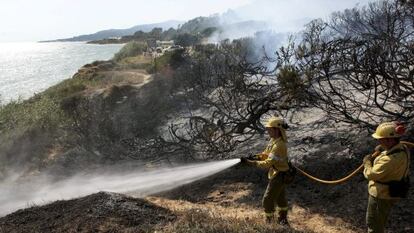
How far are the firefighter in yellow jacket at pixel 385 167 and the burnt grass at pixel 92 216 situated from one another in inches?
109

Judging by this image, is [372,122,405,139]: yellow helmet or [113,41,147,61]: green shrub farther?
[113,41,147,61]: green shrub

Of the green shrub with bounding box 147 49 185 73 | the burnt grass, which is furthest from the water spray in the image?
the green shrub with bounding box 147 49 185 73

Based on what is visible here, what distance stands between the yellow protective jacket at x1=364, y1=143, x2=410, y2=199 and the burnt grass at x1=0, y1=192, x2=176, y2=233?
9.33 ft

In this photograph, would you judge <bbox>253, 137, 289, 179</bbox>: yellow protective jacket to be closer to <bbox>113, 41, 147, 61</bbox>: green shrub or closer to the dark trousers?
the dark trousers

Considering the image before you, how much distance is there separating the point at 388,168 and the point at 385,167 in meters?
0.03

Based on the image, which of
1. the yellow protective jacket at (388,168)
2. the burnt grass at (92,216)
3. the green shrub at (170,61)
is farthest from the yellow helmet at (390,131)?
the green shrub at (170,61)

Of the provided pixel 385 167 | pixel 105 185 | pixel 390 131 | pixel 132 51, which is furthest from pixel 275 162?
pixel 132 51

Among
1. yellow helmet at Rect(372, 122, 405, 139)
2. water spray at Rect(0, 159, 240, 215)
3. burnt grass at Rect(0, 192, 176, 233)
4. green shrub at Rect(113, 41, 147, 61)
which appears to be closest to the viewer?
yellow helmet at Rect(372, 122, 405, 139)

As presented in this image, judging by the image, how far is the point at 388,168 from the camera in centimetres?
498

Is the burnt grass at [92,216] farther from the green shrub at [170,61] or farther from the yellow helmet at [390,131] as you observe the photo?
the green shrub at [170,61]

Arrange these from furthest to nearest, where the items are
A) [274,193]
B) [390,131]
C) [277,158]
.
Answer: [274,193], [277,158], [390,131]

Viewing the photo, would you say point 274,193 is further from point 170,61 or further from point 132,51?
point 132,51

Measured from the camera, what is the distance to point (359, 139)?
32.6ft

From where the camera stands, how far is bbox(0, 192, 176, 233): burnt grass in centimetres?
642
